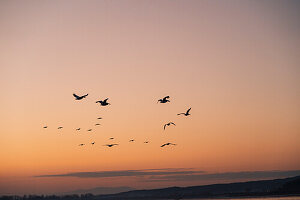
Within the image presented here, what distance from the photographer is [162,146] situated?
9938 cm

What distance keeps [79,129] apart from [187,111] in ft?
79.8

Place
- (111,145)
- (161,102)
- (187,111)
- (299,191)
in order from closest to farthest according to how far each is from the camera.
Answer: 1. (161,102)
2. (187,111)
3. (111,145)
4. (299,191)

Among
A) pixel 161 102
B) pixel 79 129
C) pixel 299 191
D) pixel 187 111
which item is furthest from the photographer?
pixel 299 191

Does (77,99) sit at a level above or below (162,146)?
above

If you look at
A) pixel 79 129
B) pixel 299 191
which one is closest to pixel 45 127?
pixel 79 129

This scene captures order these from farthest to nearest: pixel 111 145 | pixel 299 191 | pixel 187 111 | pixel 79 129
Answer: pixel 299 191
pixel 111 145
pixel 79 129
pixel 187 111

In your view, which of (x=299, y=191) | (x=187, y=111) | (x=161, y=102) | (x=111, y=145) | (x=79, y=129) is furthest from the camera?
(x=299, y=191)

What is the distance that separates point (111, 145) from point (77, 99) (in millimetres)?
26142

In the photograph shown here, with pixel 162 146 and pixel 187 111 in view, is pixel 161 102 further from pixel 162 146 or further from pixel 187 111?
pixel 162 146

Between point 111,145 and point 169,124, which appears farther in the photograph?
point 111,145

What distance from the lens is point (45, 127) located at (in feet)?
344

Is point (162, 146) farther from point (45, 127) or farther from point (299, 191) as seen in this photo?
point (299, 191)

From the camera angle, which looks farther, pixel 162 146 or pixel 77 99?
pixel 162 146

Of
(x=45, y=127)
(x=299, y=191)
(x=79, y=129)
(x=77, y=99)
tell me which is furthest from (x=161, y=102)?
(x=299, y=191)
